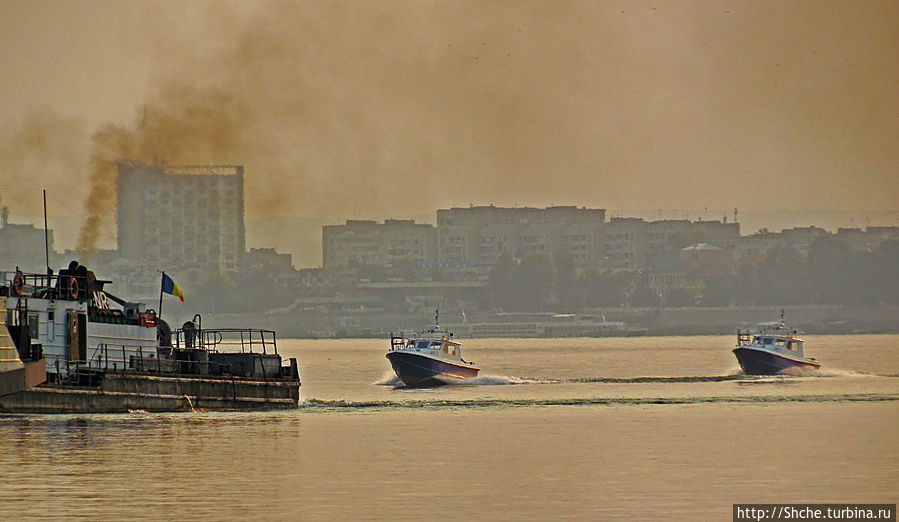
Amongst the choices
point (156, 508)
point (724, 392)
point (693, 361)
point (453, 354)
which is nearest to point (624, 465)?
point (156, 508)

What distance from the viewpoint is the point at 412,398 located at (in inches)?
3652

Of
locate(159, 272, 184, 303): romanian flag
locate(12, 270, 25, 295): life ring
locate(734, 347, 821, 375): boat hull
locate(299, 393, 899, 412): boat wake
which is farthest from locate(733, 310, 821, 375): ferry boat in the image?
locate(12, 270, 25, 295): life ring

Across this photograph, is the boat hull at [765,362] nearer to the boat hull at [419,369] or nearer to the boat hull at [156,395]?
the boat hull at [419,369]

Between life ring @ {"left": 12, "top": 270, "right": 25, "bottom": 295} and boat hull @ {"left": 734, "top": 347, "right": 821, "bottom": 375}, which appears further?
boat hull @ {"left": 734, "top": 347, "right": 821, "bottom": 375}

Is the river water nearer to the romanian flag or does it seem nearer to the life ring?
the life ring

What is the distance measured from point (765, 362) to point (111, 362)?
5661 centimetres

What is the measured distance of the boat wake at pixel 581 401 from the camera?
84375 mm

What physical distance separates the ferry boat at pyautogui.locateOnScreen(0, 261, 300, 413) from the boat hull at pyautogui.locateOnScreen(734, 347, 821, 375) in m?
46.6

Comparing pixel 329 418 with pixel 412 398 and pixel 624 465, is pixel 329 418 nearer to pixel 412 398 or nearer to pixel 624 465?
pixel 412 398

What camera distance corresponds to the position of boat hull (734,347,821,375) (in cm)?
11700

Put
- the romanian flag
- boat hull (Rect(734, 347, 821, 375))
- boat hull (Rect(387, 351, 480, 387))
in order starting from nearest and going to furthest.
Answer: the romanian flag
boat hull (Rect(387, 351, 480, 387))
boat hull (Rect(734, 347, 821, 375))

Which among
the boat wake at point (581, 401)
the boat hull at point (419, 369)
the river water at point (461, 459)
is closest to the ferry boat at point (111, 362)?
the river water at point (461, 459)

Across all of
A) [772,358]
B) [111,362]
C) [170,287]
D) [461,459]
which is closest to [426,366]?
[772,358]

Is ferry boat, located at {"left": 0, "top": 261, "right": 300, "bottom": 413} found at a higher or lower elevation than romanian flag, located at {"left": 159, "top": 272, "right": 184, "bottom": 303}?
lower
